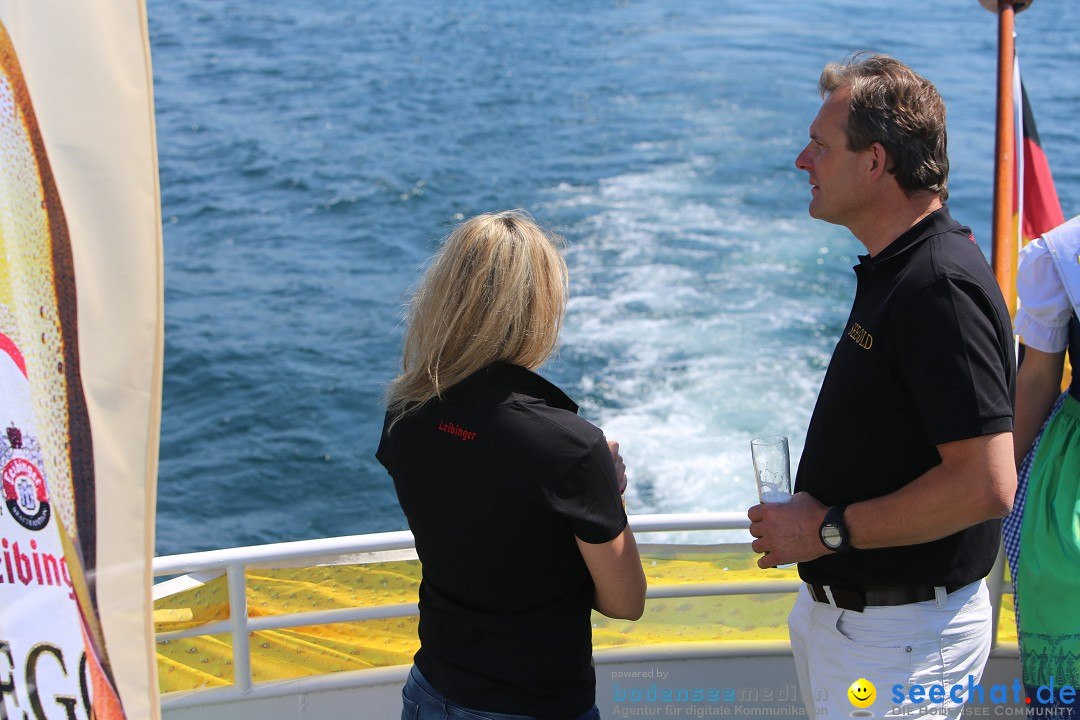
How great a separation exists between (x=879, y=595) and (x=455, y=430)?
0.77 metres

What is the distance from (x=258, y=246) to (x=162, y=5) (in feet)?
37.2

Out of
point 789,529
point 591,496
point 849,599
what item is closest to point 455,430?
point 591,496

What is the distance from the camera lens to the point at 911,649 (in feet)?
5.91

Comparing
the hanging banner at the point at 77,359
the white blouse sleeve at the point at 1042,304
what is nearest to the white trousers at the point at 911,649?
the white blouse sleeve at the point at 1042,304

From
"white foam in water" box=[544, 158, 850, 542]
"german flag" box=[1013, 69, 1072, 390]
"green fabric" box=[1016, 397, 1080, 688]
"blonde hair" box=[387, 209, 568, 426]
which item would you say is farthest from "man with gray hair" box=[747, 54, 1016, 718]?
"white foam in water" box=[544, 158, 850, 542]

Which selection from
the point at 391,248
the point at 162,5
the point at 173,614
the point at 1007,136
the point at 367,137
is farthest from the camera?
the point at 162,5

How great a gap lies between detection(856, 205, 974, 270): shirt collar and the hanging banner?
3.80 ft

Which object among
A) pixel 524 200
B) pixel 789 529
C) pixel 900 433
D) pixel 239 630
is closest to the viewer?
pixel 900 433

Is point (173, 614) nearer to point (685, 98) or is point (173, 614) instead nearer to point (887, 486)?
point (887, 486)

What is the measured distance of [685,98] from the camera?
583 inches

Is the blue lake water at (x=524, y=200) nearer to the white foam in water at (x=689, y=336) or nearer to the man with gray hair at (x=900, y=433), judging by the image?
the white foam in water at (x=689, y=336)

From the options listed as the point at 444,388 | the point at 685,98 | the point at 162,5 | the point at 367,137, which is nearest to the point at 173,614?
the point at 444,388

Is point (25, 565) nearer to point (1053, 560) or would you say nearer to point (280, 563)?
point (280, 563)

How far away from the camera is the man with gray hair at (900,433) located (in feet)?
5.30
